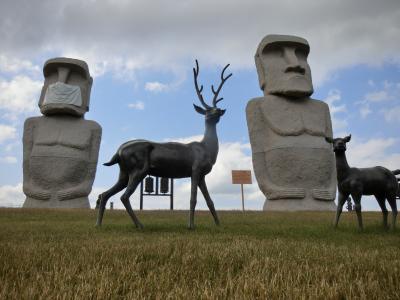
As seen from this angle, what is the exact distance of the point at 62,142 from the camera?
16938 mm

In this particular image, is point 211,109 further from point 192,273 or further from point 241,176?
point 241,176

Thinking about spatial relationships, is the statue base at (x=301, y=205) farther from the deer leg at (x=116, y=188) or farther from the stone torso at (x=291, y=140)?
the deer leg at (x=116, y=188)

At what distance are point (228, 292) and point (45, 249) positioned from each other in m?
1.95

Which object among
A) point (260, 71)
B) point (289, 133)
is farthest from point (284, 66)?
point (289, 133)

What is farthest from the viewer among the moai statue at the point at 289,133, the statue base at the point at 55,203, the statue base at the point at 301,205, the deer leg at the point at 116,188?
the statue base at the point at 55,203

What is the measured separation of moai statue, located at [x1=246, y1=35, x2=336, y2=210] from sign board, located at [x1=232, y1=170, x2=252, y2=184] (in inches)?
33.8

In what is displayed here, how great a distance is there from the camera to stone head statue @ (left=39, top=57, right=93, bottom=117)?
17.5m

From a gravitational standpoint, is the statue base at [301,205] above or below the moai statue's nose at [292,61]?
below

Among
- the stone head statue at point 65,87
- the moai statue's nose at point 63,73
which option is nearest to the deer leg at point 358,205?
the stone head statue at point 65,87

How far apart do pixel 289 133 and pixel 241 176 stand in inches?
105

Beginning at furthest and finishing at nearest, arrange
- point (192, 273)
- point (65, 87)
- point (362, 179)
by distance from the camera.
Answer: point (65, 87), point (362, 179), point (192, 273)

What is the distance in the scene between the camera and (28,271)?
Answer: 223cm

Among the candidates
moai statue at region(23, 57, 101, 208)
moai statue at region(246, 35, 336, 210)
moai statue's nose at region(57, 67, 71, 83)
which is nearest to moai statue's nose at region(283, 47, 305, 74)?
moai statue at region(246, 35, 336, 210)

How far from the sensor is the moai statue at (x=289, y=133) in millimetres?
14625
